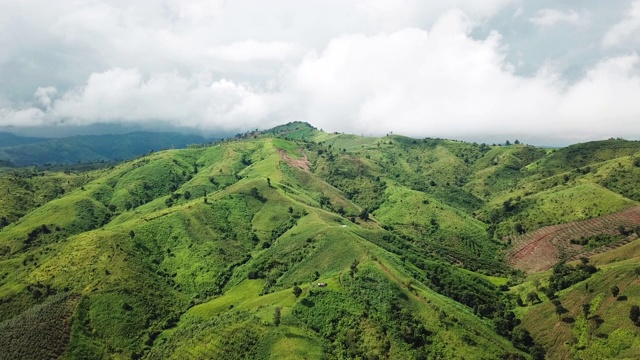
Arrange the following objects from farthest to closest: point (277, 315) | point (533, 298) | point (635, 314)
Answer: point (533, 298)
point (277, 315)
point (635, 314)

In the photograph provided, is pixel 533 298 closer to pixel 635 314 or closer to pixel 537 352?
pixel 537 352

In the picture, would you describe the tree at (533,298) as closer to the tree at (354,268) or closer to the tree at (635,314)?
the tree at (635,314)

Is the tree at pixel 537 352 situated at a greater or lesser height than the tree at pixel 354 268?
lesser

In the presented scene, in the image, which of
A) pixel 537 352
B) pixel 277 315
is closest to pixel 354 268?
pixel 277 315

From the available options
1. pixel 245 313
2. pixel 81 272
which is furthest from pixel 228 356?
pixel 81 272

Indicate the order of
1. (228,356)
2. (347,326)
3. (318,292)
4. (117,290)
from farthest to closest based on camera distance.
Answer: (117,290) → (318,292) → (347,326) → (228,356)

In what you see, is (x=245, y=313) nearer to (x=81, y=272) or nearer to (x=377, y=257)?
(x=377, y=257)

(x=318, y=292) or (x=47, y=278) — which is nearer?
(x=318, y=292)

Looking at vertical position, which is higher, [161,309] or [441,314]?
[441,314]

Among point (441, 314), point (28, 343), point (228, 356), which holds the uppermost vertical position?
point (441, 314)

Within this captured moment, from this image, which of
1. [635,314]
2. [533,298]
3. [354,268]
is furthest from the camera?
[533,298]

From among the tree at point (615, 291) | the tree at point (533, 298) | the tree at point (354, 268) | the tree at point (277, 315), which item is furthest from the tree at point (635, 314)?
the tree at point (277, 315)
